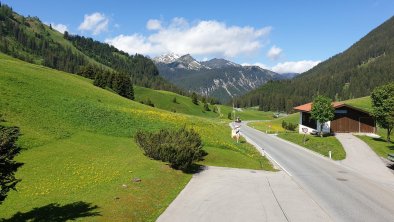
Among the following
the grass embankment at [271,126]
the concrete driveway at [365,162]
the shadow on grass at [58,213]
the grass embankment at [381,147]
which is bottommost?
the shadow on grass at [58,213]

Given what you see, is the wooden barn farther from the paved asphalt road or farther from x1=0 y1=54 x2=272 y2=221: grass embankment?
x1=0 y1=54 x2=272 y2=221: grass embankment

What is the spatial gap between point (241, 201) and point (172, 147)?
825 cm

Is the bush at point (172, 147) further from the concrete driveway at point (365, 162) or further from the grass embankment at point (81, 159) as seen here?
the concrete driveway at point (365, 162)

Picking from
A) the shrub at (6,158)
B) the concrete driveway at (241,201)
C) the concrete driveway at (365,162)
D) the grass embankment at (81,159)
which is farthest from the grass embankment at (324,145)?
the shrub at (6,158)

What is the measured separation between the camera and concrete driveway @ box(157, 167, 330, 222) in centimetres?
1748

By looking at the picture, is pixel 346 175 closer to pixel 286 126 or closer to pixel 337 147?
pixel 337 147

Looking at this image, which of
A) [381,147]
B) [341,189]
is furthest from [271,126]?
[341,189]

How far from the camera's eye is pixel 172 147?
2695 cm

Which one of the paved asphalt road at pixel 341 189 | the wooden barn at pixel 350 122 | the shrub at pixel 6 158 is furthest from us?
the wooden barn at pixel 350 122

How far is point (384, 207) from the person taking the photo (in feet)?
68.7

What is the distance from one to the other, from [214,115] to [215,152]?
130532mm

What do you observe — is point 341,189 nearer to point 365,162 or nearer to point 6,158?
point 365,162

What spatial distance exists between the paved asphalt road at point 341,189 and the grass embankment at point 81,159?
173 inches

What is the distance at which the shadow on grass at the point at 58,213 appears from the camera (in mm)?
14873
